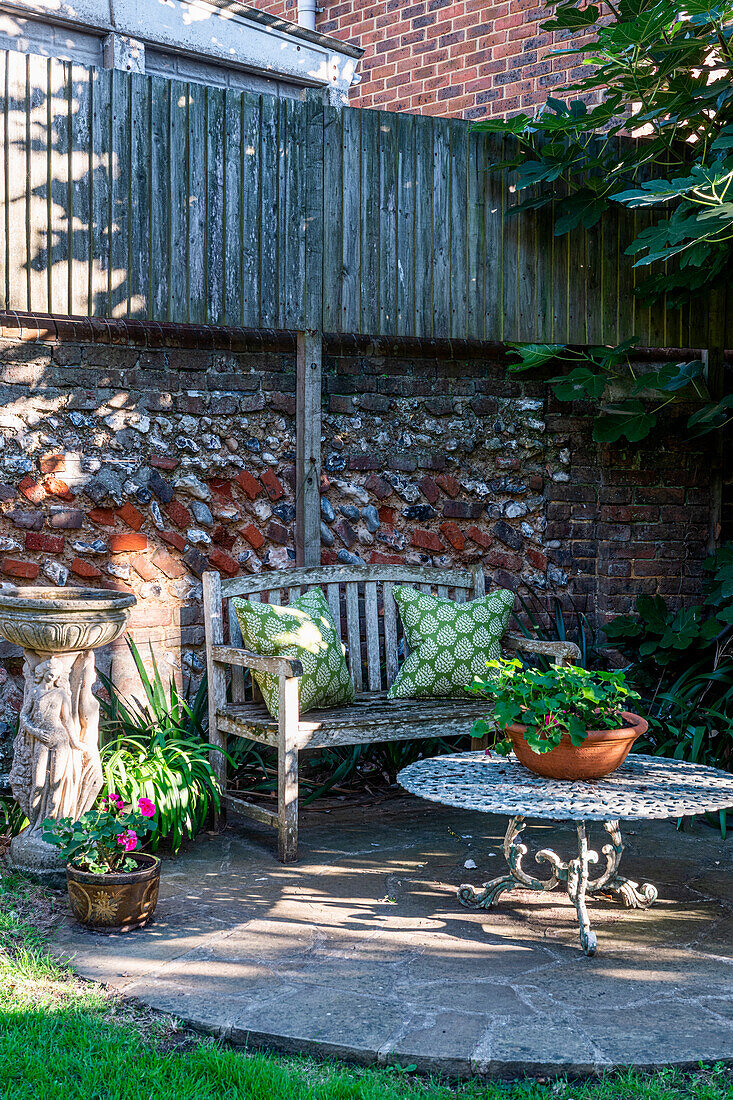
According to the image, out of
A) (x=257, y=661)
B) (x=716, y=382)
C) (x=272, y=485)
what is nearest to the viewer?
(x=257, y=661)

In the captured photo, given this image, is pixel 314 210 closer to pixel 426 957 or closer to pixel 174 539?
pixel 174 539

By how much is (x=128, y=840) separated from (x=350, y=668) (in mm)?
1619

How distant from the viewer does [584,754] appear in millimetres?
2990

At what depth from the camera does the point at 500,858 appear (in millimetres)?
3730

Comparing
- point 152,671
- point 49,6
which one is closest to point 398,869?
point 152,671

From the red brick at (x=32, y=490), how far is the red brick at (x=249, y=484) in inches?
33.6

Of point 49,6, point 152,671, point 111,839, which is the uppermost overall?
point 49,6

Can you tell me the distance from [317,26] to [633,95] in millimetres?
4243

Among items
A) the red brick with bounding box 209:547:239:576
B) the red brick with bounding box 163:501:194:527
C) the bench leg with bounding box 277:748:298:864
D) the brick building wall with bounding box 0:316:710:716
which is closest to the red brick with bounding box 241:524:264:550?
the brick building wall with bounding box 0:316:710:716

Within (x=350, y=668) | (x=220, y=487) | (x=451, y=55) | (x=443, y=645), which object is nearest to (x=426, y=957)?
(x=443, y=645)

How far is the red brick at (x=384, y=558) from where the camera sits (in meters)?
4.82

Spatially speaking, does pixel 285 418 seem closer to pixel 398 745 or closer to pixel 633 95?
pixel 398 745

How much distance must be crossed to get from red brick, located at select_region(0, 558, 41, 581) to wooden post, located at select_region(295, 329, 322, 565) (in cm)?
116

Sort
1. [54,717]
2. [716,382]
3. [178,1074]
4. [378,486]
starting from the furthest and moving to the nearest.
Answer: [716,382] < [378,486] < [54,717] < [178,1074]
